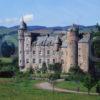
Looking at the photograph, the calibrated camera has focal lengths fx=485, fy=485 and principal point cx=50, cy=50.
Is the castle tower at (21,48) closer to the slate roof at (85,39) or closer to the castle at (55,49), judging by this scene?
the castle at (55,49)

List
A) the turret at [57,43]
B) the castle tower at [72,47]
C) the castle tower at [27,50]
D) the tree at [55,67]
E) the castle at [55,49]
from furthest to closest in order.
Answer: the castle tower at [27,50] < the turret at [57,43] < the tree at [55,67] < the castle tower at [72,47] < the castle at [55,49]

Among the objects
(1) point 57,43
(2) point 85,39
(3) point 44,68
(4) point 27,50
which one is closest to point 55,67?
(3) point 44,68

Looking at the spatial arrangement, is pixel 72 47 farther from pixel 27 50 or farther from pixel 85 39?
pixel 27 50

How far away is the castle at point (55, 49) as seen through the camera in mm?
109938

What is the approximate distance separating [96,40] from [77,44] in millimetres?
8506

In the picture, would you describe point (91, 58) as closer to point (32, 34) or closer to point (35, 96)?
point (32, 34)

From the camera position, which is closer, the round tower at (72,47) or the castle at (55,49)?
the castle at (55,49)

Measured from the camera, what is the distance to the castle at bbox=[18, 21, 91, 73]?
361 ft

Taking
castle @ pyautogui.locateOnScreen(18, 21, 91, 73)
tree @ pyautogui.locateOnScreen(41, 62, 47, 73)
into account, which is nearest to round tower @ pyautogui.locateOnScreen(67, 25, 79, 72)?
castle @ pyautogui.locateOnScreen(18, 21, 91, 73)

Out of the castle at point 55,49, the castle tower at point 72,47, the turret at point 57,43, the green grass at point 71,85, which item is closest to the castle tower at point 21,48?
the castle at point 55,49

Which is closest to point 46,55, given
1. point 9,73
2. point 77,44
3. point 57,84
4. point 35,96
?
point 77,44

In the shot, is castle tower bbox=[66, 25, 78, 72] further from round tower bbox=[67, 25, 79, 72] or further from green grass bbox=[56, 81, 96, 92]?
green grass bbox=[56, 81, 96, 92]

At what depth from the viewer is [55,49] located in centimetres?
11638

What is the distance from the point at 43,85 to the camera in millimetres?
83938
